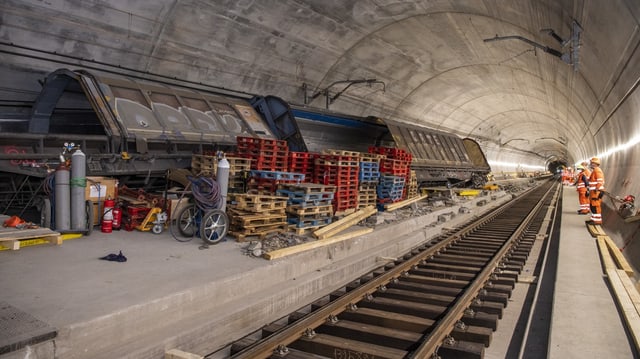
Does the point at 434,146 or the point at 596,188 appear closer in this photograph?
the point at 596,188

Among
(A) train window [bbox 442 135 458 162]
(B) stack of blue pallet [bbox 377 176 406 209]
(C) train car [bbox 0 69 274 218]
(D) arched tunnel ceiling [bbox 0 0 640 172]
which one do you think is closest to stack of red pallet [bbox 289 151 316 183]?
(C) train car [bbox 0 69 274 218]

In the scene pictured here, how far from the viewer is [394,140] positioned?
16.6 m

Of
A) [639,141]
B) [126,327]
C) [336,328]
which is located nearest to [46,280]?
[126,327]

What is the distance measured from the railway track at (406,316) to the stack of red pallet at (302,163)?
13.5 ft

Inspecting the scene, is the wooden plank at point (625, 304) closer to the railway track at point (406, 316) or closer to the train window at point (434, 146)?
the railway track at point (406, 316)

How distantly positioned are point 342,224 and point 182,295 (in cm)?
478

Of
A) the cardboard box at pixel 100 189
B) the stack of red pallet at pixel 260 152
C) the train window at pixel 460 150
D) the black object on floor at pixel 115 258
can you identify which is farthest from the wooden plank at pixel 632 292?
the train window at pixel 460 150

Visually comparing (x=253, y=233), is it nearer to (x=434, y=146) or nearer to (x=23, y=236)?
(x=23, y=236)

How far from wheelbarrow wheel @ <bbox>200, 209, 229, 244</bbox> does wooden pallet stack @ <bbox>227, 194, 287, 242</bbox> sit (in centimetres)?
29

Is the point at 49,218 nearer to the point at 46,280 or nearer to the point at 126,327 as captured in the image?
the point at 46,280

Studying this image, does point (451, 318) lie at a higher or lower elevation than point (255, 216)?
lower

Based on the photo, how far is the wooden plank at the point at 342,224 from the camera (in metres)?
8.12

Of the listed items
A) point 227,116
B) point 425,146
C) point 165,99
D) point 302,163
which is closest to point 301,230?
point 302,163

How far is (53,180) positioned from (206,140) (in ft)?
14.3
